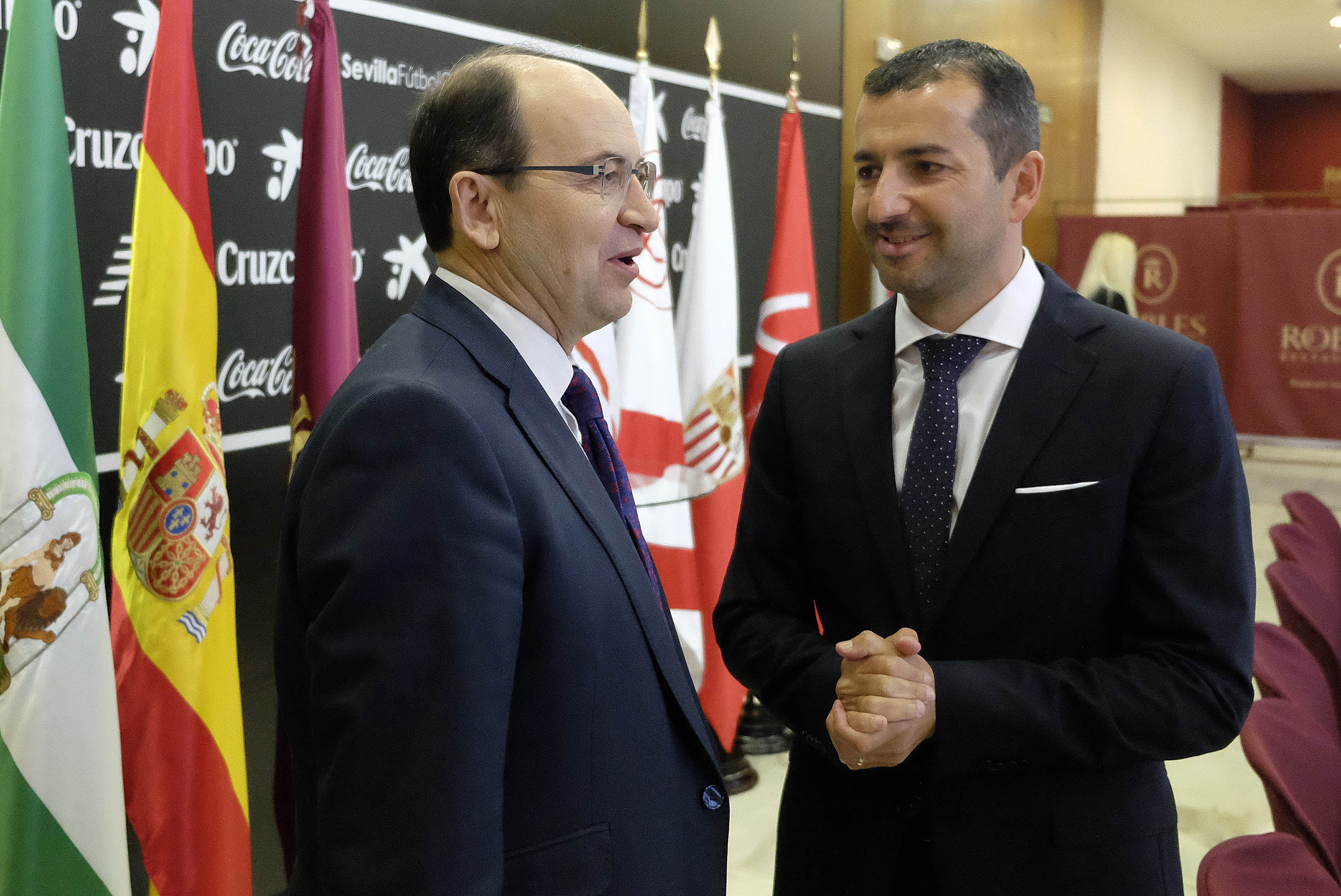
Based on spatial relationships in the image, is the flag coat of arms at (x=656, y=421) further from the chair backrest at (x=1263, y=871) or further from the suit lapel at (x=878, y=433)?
the chair backrest at (x=1263, y=871)

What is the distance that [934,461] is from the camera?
146cm

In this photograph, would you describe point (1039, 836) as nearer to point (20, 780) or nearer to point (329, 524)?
point (329, 524)

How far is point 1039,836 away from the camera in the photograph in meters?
1.37

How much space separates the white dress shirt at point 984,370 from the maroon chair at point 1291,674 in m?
0.83

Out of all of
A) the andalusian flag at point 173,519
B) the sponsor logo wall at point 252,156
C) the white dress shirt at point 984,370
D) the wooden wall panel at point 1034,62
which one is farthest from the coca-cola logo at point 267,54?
the wooden wall panel at point 1034,62

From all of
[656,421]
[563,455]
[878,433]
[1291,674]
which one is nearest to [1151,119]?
[656,421]

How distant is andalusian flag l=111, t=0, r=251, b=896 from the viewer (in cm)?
200

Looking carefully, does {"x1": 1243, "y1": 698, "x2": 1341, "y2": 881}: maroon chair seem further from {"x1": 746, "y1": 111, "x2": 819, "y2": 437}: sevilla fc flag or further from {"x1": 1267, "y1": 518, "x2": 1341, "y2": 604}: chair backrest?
{"x1": 746, "y1": 111, "x2": 819, "y2": 437}: sevilla fc flag

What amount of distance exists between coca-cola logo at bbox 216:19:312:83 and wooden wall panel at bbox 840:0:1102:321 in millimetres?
2818

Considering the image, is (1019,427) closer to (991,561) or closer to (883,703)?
(991,561)

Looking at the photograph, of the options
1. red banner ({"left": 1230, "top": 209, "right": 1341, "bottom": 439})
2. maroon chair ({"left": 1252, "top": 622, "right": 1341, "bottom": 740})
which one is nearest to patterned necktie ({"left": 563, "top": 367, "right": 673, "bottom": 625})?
maroon chair ({"left": 1252, "top": 622, "right": 1341, "bottom": 740})

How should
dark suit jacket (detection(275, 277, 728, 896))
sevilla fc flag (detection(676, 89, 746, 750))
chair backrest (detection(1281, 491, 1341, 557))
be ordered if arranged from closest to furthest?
dark suit jacket (detection(275, 277, 728, 896)) → chair backrest (detection(1281, 491, 1341, 557)) → sevilla fc flag (detection(676, 89, 746, 750))

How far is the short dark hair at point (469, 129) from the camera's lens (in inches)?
47.6

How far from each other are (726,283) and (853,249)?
175 centimetres
